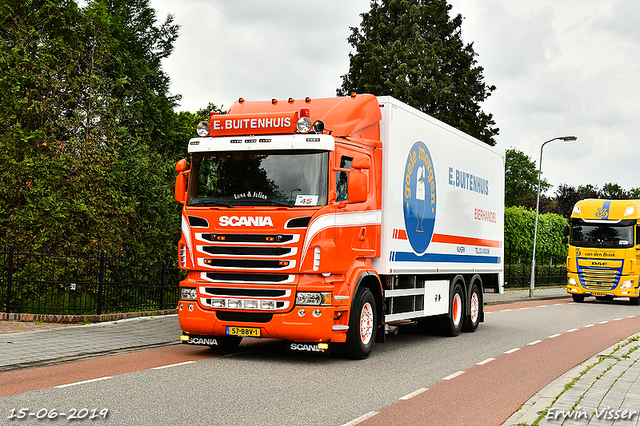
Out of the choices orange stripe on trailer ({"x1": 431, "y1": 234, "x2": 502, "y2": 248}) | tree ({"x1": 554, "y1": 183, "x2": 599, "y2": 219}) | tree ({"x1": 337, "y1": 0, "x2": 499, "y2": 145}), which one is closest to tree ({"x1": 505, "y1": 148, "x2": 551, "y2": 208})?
tree ({"x1": 554, "y1": 183, "x2": 599, "y2": 219})

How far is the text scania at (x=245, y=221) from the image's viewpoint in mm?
9453

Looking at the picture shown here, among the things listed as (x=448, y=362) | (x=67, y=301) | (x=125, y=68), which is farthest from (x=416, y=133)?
(x=125, y=68)

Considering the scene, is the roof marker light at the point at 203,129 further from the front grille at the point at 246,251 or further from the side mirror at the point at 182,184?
the front grille at the point at 246,251

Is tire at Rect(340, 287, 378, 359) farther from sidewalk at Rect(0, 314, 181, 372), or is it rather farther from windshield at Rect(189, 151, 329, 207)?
sidewalk at Rect(0, 314, 181, 372)

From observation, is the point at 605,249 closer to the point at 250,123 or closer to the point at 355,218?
the point at 355,218

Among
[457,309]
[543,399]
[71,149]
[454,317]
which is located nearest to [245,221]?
[543,399]

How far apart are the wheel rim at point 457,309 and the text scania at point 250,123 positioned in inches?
247

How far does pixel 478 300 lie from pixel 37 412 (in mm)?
11252

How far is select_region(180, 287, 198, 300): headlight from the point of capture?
9.95 meters

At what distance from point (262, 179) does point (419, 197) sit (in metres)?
3.58

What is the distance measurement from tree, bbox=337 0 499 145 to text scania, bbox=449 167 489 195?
23263mm

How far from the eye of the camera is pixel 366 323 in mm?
10430

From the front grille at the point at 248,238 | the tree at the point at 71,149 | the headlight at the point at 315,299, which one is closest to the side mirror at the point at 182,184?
the front grille at the point at 248,238

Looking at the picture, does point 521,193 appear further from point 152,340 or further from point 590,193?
point 152,340
